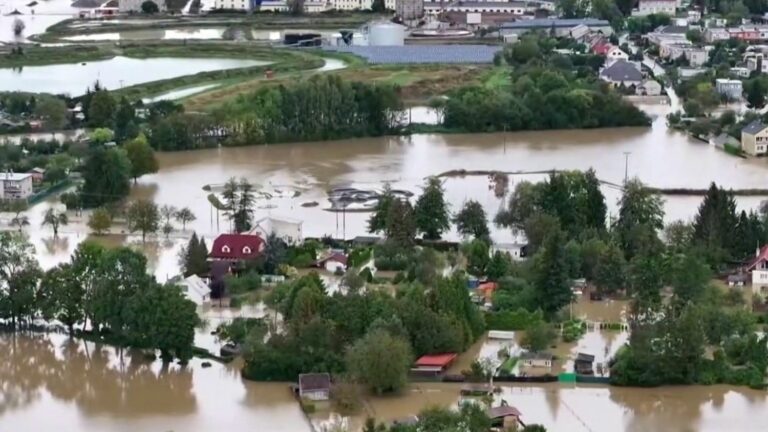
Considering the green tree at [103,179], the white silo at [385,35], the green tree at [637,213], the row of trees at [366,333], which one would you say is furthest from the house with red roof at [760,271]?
the white silo at [385,35]

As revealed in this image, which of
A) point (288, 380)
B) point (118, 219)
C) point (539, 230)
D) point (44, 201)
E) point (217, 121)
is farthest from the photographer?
point (217, 121)

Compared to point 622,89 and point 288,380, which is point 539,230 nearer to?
point 288,380

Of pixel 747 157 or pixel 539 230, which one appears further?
pixel 747 157

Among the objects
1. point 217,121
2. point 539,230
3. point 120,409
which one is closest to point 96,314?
point 120,409

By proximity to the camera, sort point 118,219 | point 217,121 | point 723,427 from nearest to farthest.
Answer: point 723,427, point 118,219, point 217,121

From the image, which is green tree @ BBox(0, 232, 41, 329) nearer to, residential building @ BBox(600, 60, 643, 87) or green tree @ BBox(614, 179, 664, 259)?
green tree @ BBox(614, 179, 664, 259)

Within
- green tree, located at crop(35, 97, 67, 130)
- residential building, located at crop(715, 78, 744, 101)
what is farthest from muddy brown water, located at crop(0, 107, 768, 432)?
residential building, located at crop(715, 78, 744, 101)
